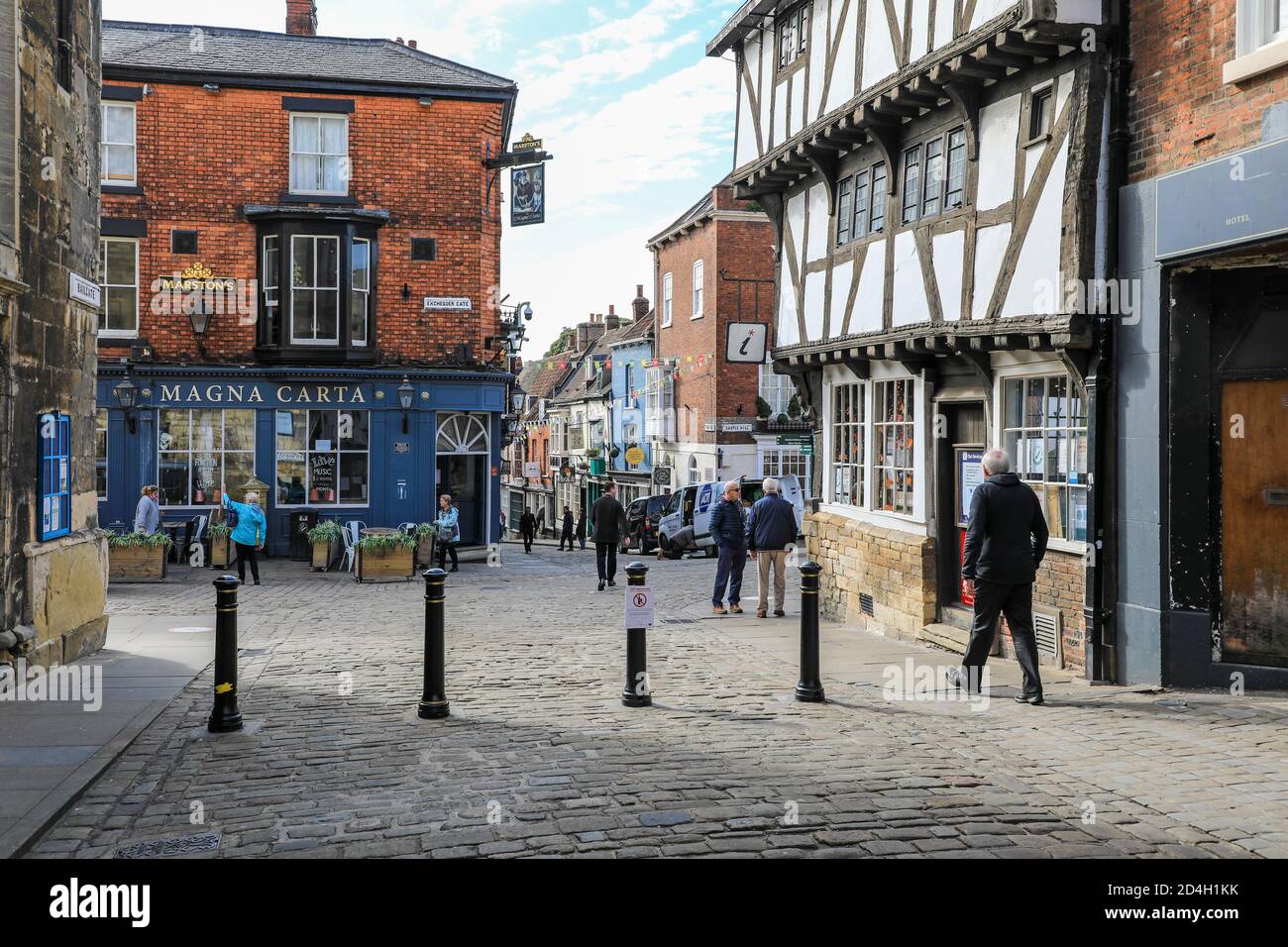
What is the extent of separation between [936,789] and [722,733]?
68.6 inches

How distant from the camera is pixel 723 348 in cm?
3556

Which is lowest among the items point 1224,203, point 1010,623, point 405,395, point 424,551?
point 424,551

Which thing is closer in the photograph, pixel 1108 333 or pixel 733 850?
pixel 733 850

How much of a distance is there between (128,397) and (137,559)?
17.3 ft

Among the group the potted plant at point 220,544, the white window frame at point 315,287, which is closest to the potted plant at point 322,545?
the potted plant at point 220,544

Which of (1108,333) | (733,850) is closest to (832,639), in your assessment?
(1108,333)

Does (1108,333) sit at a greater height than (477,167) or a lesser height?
lesser

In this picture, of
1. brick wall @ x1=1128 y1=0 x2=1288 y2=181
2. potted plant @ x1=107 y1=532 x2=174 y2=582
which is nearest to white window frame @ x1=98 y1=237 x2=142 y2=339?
potted plant @ x1=107 y1=532 x2=174 y2=582

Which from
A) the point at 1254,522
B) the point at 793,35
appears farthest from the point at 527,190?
the point at 1254,522

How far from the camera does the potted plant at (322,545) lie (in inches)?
816

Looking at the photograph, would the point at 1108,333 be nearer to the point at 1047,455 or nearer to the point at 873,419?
the point at 1047,455

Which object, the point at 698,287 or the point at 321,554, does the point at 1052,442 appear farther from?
the point at 698,287

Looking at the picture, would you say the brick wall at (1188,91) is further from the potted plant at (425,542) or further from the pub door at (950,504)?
the potted plant at (425,542)

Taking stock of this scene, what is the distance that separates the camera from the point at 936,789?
19.9 feet
